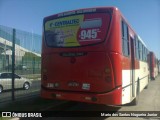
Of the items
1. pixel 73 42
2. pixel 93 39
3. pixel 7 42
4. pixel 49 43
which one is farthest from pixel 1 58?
pixel 93 39

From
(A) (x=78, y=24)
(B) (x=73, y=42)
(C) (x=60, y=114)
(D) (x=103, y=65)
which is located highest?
(A) (x=78, y=24)

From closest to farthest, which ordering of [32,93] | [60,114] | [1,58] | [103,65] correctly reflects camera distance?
[103,65] < [60,114] < [1,58] < [32,93]

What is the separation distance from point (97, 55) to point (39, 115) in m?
3.00

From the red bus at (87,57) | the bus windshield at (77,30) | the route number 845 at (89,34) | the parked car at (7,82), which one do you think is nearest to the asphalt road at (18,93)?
the parked car at (7,82)

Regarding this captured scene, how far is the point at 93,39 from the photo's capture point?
858 centimetres

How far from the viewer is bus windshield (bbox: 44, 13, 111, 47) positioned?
28.0 ft

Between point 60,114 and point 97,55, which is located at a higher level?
point 97,55

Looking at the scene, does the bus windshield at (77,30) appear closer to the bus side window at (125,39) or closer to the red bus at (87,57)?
the red bus at (87,57)

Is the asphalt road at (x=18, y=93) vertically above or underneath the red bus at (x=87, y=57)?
underneath

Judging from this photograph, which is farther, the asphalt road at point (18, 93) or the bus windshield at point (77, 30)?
the asphalt road at point (18, 93)

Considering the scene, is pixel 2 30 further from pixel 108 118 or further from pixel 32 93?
pixel 108 118

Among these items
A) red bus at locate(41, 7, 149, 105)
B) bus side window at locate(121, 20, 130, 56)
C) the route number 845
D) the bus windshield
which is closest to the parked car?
red bus at locate(41, 7, 149, 105)

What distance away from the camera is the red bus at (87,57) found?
8.29 meters

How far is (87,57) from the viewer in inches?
338
